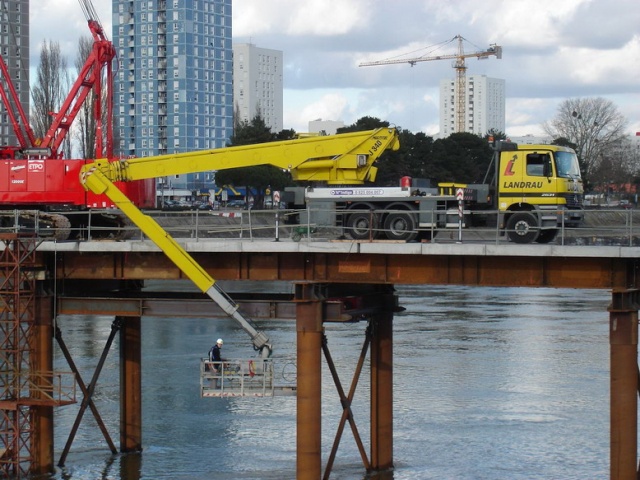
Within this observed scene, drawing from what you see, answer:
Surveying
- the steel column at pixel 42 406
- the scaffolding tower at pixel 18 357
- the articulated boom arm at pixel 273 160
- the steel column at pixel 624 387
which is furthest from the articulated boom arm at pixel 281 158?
the steel column at pixel 624 387

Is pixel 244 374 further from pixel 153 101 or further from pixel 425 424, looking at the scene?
pixel 153 101

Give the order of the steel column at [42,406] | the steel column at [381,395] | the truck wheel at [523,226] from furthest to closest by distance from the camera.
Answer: the truck wheel at [523,226]
the steel column at [381,395]
the steel column at [42,406]

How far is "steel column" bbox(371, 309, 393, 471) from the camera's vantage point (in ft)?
91.0

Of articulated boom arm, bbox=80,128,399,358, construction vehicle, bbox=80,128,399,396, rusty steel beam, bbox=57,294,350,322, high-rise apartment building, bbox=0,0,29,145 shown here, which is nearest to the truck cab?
construction vehicle, bbox=80,128,399,396

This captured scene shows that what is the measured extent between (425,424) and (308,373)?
36.7ft

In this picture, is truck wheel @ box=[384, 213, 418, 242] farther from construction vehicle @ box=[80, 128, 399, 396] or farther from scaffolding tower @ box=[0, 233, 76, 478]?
scaffolding tower @ box=[0, 233, 76, 478]

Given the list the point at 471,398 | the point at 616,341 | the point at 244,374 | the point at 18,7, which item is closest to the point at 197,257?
the point at 244,374

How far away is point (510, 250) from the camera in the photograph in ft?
75.7

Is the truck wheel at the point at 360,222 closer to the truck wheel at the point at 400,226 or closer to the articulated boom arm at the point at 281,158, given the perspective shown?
the truck wheel at the point at 400,226

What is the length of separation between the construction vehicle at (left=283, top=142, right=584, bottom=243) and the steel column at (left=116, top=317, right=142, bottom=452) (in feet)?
17.7

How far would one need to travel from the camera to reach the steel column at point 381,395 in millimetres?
27734

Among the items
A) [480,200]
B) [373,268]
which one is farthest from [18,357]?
[480,200]

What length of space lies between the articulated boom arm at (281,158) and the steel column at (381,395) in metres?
4.08

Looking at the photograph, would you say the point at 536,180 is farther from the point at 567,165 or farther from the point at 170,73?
the point at 170,73
